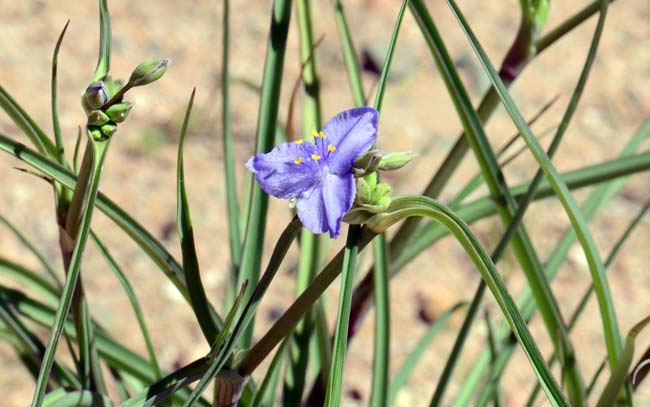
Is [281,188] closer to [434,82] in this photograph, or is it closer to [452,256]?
[452,256]

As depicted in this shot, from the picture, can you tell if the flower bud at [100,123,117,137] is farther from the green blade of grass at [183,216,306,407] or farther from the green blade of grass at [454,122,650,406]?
the green blade of grass at [454,122,650,406]

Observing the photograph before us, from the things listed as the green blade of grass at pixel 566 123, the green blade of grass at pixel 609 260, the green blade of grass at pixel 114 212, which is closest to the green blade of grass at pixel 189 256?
the green blade of grass at pixel 114 212

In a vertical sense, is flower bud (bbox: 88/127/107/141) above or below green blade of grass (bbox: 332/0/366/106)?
below

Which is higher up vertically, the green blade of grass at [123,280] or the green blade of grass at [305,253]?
the green blade of grass at [305,253]

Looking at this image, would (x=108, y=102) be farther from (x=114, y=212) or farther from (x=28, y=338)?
(x=28, y=338)

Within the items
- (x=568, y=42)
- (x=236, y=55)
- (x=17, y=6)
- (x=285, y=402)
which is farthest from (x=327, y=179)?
(x=568, y=42)

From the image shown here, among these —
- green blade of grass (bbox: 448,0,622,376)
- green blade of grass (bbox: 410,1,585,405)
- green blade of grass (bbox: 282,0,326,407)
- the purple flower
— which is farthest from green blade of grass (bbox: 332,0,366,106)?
the purple flower

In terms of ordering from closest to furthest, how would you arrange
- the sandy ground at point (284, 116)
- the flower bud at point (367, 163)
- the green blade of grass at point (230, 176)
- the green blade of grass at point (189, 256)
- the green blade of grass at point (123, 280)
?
1. the flower bud at point (367, 163)
2. the green blade of grass at point (189, 256)
3. the green blade of grass at point (123, 280)
4. the green blade of grass at point (230, 176)
5. the sandy ground at point (284, 116)

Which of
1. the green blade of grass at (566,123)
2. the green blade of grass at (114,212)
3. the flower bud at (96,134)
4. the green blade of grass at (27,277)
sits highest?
the green blade of grass at (566,123)

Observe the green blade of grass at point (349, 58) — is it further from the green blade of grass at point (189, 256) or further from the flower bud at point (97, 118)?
the flower bud at point (97, 118)
